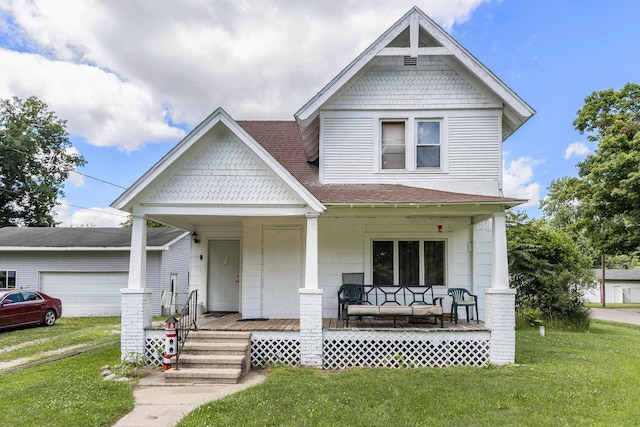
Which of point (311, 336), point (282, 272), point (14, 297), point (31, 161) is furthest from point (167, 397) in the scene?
point (31, 161)

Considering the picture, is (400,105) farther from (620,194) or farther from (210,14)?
(620,194)

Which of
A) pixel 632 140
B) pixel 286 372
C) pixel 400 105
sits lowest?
pixel 286 372

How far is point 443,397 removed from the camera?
6.09m

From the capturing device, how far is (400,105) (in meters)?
10.2

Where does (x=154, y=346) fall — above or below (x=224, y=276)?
below

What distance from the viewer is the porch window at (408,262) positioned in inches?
397

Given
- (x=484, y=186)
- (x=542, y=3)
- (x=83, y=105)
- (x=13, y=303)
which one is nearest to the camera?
(x=484, y=186)

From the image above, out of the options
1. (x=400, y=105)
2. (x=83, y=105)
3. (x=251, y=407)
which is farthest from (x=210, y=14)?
(x=83, y=105)

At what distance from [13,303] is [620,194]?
86.7 feet

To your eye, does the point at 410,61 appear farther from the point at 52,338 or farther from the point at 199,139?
the point at 52,338

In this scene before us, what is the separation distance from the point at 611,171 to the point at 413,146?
1769cm

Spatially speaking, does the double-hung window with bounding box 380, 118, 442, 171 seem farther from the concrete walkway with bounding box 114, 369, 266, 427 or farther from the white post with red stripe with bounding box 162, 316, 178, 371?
the white post with red stripe with bounding box 162, 316, 178, 371

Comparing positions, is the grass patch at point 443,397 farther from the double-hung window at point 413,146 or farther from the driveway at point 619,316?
the driveway at point 619,316

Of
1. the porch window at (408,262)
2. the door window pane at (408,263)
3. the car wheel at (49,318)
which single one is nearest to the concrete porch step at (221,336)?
the porch window at (408,262)
